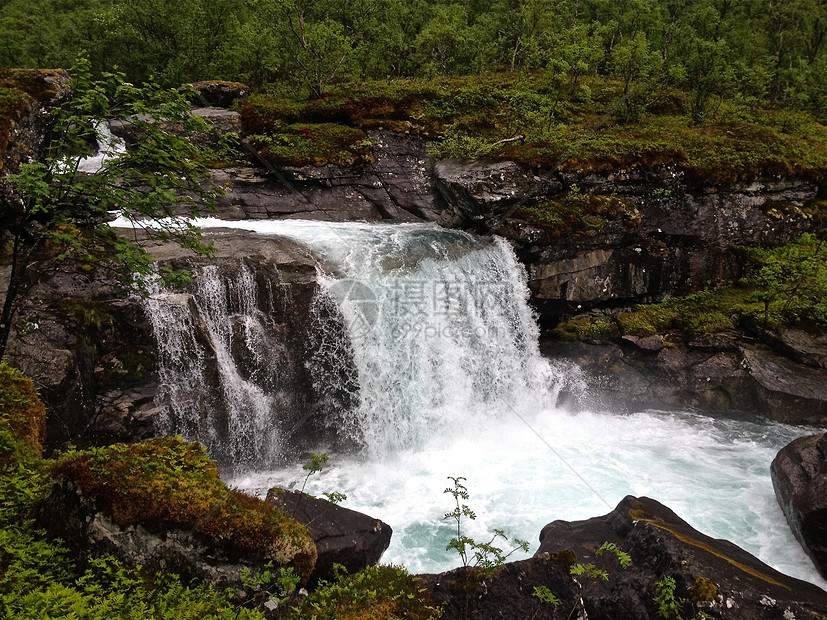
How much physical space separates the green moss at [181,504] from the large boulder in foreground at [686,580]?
3659 mm

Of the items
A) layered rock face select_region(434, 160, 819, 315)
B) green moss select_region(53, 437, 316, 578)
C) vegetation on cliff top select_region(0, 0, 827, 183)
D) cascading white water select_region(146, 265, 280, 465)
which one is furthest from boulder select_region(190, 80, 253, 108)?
green moss select_region(53, 437, 316, 578)

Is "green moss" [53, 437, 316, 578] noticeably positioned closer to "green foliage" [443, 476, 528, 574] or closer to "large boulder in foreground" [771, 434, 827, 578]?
"green foliage" [443, 476, 528, 574]

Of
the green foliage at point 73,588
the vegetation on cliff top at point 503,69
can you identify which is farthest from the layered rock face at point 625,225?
the green foliage at point 73,588

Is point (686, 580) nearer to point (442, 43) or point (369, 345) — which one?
point (369, 345)

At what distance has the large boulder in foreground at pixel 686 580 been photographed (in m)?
5.50

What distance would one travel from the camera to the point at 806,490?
332 inches

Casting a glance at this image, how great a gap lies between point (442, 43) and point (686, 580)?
2560 cm

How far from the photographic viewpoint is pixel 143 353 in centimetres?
911

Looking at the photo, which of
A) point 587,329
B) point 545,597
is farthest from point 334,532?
point 587,329

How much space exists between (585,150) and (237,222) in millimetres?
10407

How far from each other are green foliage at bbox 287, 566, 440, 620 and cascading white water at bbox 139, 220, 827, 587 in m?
2.51

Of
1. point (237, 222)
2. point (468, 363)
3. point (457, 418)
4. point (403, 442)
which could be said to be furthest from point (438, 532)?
point (237, 222)

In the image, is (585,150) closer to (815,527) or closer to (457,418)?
(457,418)

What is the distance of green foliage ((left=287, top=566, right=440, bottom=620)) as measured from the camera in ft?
16.3
